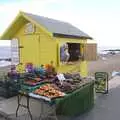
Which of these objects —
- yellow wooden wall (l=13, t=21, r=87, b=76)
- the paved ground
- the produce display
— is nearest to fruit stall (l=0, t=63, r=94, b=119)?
the produce display

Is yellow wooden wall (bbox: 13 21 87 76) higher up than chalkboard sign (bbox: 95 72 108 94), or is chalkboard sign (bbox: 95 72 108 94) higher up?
yellow wooden wall (bbox: 13 21 87 76)

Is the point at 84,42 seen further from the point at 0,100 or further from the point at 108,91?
the point at 0,100

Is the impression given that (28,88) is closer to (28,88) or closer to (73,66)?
(28,88)

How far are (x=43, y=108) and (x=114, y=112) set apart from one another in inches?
91.6

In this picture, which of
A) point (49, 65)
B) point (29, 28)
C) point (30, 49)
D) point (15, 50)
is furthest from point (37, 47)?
point (49, 65)

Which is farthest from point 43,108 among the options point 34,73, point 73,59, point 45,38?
point 73,59

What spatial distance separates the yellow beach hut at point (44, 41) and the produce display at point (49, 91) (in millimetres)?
2737

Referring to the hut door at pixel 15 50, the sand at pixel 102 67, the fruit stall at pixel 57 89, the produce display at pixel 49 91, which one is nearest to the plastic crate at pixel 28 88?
the fruit stall at pixel 57 89

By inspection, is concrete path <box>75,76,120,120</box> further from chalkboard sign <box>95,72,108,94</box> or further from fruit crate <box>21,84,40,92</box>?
fruit crate <box>21,84,40,92</box>

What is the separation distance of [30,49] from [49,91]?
4203mm

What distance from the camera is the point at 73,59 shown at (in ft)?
37.2

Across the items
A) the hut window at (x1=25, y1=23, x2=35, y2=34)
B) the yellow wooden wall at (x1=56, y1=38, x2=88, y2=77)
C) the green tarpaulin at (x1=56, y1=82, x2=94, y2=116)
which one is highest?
the hut window at (x1=25, y1=23, x2=35, y2=34)

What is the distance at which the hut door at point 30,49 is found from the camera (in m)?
10.0

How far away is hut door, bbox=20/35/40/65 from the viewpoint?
396 inches
